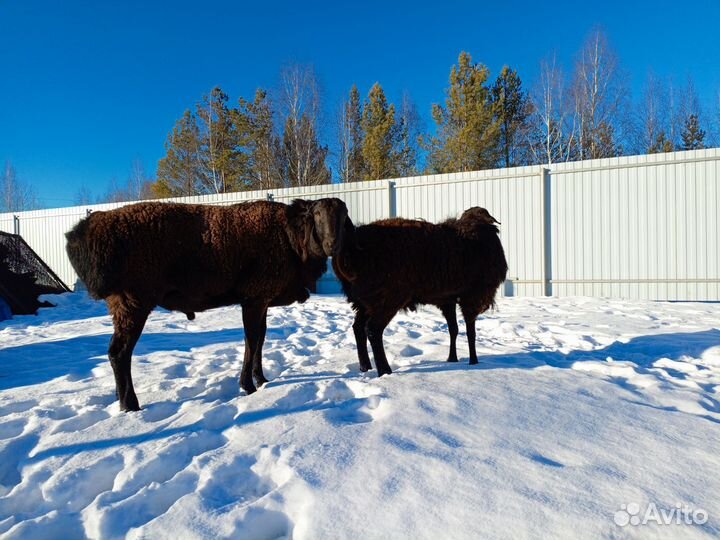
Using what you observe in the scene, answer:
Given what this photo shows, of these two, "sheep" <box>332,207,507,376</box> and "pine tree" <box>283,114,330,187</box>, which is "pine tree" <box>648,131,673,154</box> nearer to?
"pine tree" <box>283,114,330,187</box>

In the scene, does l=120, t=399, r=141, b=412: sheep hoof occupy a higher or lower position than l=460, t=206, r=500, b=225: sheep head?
lower

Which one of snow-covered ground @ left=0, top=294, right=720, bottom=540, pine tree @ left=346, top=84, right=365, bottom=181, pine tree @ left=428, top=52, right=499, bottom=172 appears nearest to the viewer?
snow-covered ground @ left=0, top=294, right=720, bottom=540

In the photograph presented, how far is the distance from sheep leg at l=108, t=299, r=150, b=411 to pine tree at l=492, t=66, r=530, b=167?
26.5 metres

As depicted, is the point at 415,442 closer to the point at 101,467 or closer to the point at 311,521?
the point at 311,521

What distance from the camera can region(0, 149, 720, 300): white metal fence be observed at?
958cm

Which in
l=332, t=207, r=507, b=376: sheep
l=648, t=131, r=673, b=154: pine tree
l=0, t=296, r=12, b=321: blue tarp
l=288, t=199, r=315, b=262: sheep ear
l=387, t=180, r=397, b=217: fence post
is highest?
l=648, t=131, r=673, b=154: pine tree

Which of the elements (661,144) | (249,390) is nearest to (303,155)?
(661,144)

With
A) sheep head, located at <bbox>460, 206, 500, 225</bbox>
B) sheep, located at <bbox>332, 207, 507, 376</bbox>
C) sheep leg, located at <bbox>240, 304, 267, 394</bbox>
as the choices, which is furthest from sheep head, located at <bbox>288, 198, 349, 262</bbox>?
sheep head, located at <bbox>460, 206, 500, 225</bbox>

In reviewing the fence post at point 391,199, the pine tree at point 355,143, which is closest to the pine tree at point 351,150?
the pine tree at point 355,143

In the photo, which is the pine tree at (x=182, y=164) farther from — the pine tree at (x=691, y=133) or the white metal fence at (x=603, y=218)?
the pine tree at (x=691, y=133)

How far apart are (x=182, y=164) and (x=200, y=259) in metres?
28.6

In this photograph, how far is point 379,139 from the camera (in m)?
27.4

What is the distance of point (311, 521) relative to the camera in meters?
1.77

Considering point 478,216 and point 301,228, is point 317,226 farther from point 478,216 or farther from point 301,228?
point 478,216
